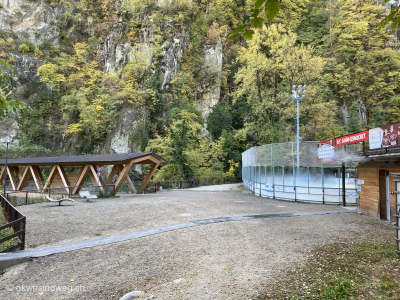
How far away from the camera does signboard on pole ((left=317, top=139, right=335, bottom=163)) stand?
15993 mm

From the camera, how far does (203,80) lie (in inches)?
1619

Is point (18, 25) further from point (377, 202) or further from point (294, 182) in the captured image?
point (377, 202)

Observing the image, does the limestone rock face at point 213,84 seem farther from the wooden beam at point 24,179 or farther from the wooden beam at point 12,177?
the wooden beam at point 12,177

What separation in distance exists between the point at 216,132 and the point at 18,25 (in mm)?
35929

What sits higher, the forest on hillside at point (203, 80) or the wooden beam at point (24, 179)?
the forest on hillside at point (203, 80)

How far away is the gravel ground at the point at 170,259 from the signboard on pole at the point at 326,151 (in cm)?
586

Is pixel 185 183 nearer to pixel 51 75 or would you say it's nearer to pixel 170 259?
pixel 170 259

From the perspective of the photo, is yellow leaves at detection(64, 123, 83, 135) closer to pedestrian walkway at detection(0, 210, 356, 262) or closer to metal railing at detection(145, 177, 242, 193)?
metal railing at detection(145, 177, 242, 193)

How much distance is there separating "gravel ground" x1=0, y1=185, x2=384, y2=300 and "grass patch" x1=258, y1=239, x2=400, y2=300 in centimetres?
36

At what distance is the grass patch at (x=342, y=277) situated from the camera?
4.43 m

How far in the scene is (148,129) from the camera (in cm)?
3688

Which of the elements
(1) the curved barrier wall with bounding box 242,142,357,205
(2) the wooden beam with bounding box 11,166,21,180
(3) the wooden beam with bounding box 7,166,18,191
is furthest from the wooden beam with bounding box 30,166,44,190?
(1) the curved barrier wall with bounding box 242,142,357,205

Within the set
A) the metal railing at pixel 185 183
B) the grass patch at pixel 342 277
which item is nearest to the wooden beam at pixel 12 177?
the metal railing at pixel 185 183

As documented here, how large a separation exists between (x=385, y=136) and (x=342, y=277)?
8.43 meters
